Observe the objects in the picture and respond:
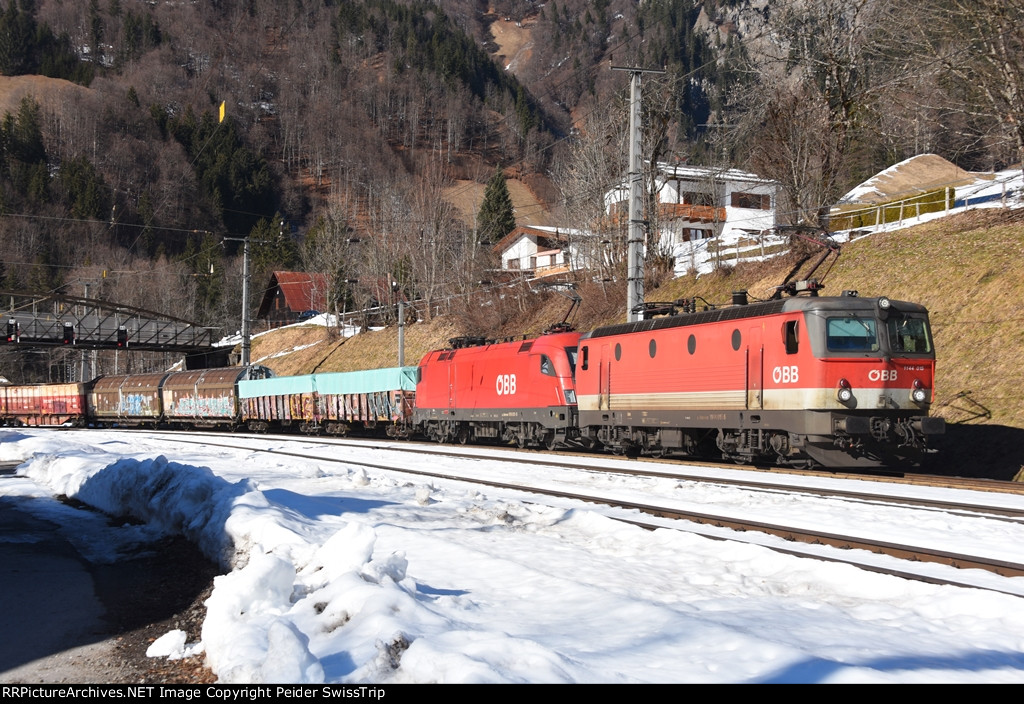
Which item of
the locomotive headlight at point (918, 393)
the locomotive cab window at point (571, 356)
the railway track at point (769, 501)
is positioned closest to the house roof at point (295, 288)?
the locomotive cab window at point (571, 356)

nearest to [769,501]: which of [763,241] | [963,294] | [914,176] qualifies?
[963,294]

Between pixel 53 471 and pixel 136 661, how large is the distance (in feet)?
49.3

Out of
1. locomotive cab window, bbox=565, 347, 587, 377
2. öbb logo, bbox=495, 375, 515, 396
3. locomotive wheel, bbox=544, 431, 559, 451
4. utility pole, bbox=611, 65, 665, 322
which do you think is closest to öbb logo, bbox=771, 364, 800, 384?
utility pole, bbox=611, 65, 665, 322

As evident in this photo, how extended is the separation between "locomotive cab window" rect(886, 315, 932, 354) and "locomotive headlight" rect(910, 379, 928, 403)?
661 millimetres

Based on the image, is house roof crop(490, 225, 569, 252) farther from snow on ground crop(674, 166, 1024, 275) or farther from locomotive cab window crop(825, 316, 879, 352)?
locomotive cab window crop(825, 316, 879, 352)

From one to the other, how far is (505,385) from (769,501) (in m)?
14.5

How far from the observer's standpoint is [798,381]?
670 inches

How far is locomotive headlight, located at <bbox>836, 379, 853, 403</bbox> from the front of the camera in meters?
16.4

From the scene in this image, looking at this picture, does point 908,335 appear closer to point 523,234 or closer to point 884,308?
point 884,308

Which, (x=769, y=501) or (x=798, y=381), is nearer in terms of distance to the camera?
(x=769, y=501)

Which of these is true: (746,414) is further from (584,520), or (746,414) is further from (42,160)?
(42,160)

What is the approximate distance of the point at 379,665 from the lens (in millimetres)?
5605

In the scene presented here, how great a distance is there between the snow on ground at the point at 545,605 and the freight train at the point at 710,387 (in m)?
4.47
